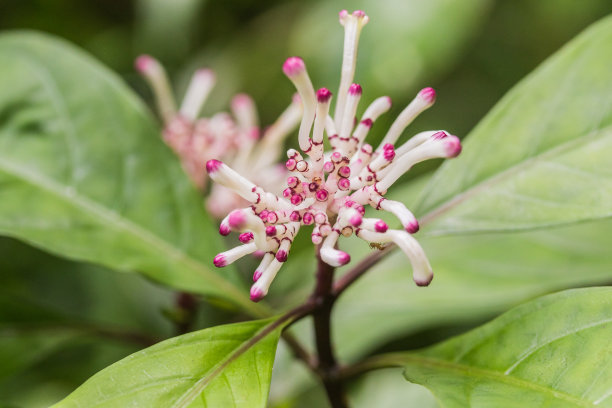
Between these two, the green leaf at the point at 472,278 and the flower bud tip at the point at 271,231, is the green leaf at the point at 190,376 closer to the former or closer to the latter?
the flower bud tip at the point at 271,231

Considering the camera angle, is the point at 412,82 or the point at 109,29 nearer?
the point at 412,82

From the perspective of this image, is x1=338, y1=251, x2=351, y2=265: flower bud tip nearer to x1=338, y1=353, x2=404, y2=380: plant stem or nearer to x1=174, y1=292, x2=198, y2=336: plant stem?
x1=338, y1=353, x2=404, y2=380: plant stem

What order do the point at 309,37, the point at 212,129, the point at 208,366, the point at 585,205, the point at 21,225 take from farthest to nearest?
1. the point at 309,37
2. the point at 212,129
3. the point at 21,225
4. the point at 585,205
5. the point at 208,366

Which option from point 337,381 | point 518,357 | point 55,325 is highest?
point 55,325

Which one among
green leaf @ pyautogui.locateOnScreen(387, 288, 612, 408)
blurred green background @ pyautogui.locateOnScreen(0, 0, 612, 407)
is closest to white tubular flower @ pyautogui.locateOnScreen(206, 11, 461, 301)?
green leaf @ pyautogui.locateOnScreen(387, 288, 612, 408)

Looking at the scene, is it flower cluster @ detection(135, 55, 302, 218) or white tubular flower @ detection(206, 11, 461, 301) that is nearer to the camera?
white tubular flower @ detection(206, 11, 461, 301)

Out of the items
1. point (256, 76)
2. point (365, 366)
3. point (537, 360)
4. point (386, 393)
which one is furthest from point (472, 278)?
point (256, 76)

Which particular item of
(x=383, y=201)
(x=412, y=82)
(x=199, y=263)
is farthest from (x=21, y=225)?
(x=412, y=82)

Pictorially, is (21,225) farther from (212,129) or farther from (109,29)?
(109,29)
